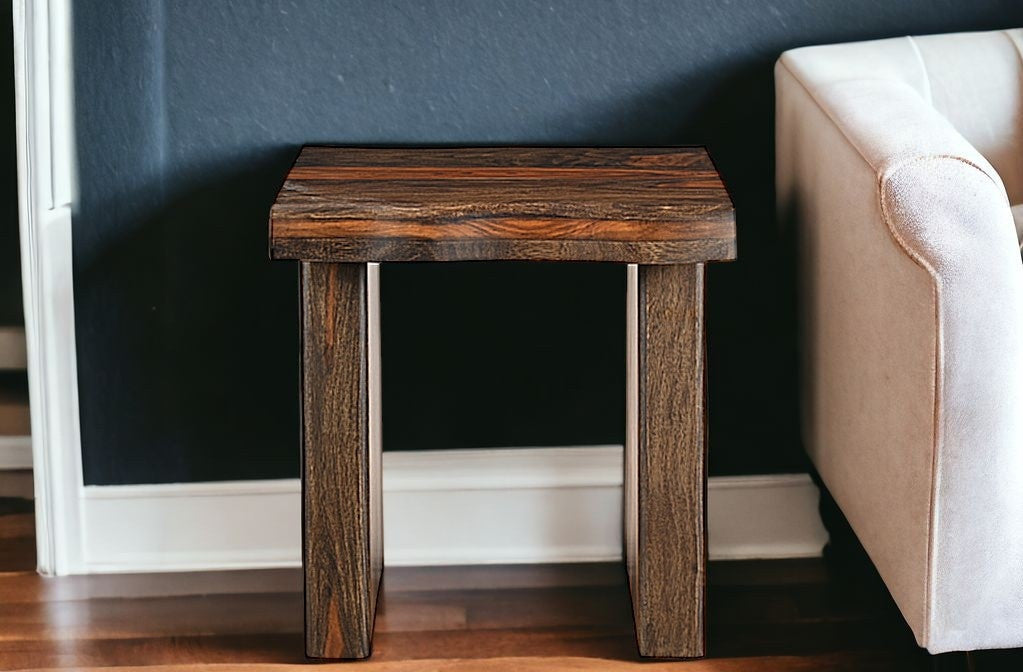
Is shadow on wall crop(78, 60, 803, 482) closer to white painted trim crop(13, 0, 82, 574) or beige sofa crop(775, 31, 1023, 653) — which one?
white painted trim crop(13, 0, 82, 574)

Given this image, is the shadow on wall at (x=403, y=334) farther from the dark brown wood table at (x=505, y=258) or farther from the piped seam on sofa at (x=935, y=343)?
the piped seam on sofa at (x=935, y=343)

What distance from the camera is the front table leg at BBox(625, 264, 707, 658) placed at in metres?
1.51

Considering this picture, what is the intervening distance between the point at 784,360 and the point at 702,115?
39cm

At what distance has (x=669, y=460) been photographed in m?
1.57

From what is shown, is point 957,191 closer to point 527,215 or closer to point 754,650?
point 527,215

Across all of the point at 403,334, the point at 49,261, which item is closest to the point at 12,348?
the point at 49,261

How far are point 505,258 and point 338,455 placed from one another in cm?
33

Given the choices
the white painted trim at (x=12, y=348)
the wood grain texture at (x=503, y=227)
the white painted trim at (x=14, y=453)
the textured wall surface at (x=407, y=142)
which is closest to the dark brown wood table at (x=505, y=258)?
the wood grain texture at (x=503, y=227)

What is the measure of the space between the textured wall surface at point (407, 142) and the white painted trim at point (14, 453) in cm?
46

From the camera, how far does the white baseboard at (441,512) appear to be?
1.93 meters

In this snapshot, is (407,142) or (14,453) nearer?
(407,142)

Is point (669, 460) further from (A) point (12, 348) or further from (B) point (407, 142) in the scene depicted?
(A) point (12, 348)

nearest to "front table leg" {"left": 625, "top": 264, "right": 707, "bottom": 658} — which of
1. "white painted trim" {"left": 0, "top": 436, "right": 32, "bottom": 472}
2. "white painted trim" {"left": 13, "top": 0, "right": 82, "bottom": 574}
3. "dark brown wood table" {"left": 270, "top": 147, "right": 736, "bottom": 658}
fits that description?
"dark brown wood table" {"left": 270, "top": 147, "right": 736, "bottom": 658}

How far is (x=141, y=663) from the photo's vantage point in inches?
66.1
